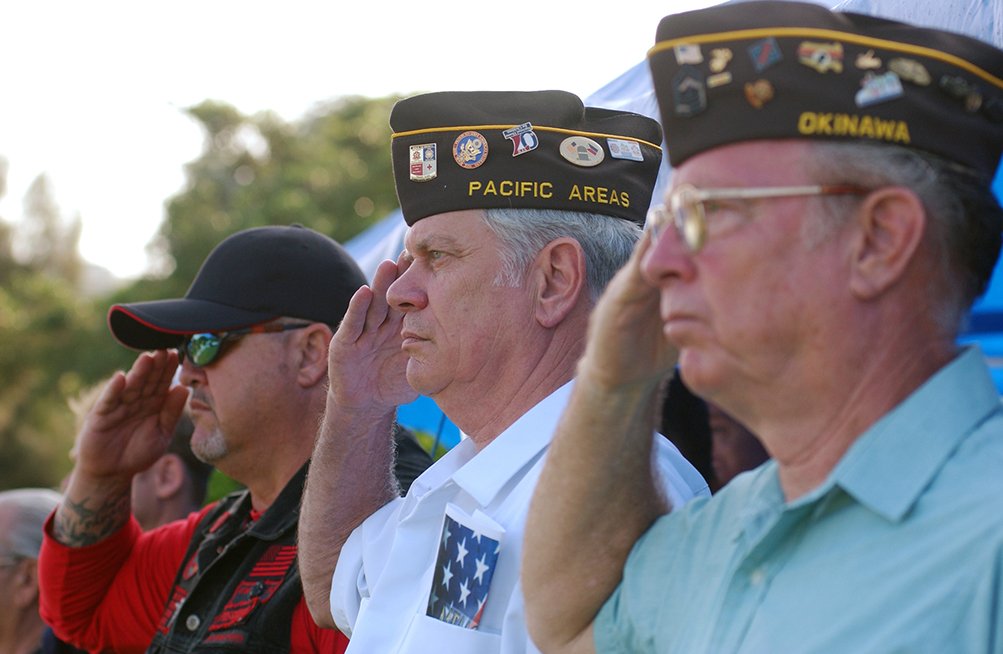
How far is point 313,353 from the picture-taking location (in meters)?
3.89

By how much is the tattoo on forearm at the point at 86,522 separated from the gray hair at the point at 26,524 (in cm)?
91

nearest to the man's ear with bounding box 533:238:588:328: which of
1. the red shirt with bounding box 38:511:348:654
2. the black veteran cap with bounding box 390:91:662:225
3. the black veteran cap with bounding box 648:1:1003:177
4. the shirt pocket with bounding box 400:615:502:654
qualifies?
the black veteran cap with bounding box 390:91:662:225

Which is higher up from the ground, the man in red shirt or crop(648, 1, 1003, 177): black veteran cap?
crop(648, 1, 1003, 177): black veteran cap

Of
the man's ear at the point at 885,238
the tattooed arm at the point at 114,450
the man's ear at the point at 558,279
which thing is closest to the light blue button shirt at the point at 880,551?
the man's ear at the point at 885,238

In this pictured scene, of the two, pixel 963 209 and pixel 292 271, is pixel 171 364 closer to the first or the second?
pixel 292 271

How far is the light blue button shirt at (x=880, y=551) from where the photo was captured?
1411 mm

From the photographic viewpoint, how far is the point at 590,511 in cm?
190

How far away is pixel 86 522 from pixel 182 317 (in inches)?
35.2

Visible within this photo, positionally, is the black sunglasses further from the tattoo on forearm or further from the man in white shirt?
the man in white shirt

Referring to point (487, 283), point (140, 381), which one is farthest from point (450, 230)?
point (140, 381)

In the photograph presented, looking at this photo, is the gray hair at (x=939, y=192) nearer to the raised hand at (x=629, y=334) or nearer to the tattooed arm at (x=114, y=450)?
the raised hand at (x=629, y=334)

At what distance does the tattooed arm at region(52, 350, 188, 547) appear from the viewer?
4219 millimetres

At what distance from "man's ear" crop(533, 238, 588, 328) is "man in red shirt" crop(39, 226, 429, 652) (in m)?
0.93

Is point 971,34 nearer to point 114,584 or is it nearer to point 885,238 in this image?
point 885,238
